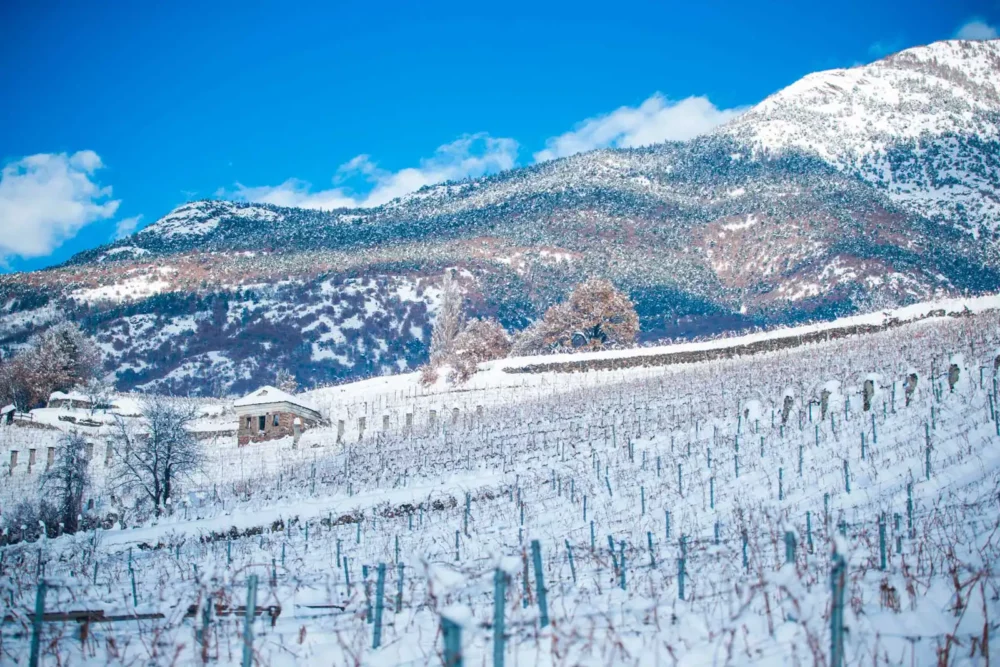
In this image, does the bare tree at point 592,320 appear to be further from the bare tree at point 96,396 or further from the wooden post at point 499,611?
the wooden post at point 499,611

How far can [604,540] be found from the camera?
488 inches

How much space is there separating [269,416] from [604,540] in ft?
118

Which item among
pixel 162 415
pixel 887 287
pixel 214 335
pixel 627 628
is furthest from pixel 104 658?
pixel 887 287

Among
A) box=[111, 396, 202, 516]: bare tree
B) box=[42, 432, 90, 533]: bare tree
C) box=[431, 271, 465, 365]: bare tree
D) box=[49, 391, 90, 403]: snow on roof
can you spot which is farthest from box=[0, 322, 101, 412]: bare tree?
box=[111, 396, 202, 516]: bare tree

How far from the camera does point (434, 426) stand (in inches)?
1300

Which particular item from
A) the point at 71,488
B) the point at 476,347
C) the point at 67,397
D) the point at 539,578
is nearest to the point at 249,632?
the point at 539,578

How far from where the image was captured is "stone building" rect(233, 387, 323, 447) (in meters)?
44.3

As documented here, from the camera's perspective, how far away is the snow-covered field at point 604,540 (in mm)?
6578

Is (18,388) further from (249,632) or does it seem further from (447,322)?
(249,632)

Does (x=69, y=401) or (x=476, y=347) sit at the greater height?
(x=476, y=347)

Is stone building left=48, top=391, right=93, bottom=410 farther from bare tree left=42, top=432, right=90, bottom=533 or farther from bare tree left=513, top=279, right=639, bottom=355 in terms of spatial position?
bare tree left=513, top=279, right=639, bottom=355

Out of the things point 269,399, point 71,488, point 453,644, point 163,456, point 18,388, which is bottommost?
point 453,644

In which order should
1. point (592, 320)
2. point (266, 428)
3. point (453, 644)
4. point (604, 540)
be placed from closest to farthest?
point (453, 644) → point (604, 540) → point (266, 428) → point (592, 320)

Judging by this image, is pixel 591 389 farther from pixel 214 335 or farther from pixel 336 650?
pixel 214 335
